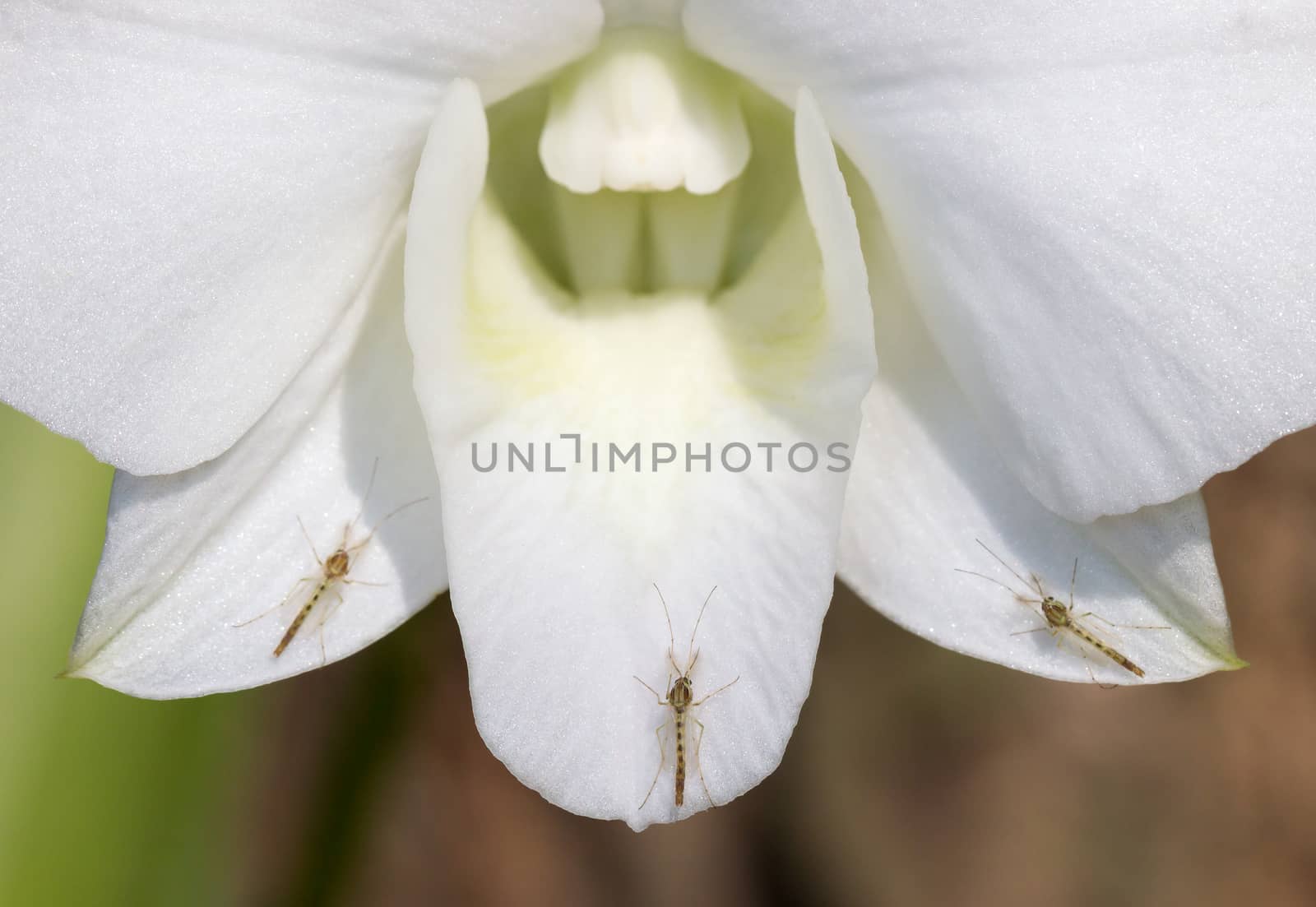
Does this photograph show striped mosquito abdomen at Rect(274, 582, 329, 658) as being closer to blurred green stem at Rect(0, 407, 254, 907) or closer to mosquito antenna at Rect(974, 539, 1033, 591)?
blurred green stem at Rect(0, 407, 254, 907)

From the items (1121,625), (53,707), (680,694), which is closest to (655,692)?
(680,694)

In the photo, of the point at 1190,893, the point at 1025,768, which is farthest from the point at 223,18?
the point at 1190,893

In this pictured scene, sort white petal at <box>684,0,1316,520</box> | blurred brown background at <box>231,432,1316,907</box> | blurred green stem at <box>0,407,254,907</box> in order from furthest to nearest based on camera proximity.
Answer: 1. blurred brown background at <box>231,432,1316,907</box>
2. blurred green stem at <box>0,407,254,907</box>
3. white petal at <box>684,0,1316,520</box>

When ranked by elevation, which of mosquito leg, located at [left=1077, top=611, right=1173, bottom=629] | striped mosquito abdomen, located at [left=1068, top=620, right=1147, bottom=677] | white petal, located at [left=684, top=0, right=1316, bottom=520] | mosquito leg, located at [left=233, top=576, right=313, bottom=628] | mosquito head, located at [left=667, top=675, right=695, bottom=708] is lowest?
mosquito head, located at [left=667, top=675, right=695, bottom=708]

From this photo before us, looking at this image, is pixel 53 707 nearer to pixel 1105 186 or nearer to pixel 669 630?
pixel 669 630

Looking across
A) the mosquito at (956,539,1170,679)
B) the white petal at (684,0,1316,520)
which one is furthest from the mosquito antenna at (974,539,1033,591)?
the white petal at (684,0,1316,520)

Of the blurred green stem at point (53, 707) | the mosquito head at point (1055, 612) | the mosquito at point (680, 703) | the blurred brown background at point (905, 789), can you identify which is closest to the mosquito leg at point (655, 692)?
the mosquito at point (680, 703)
